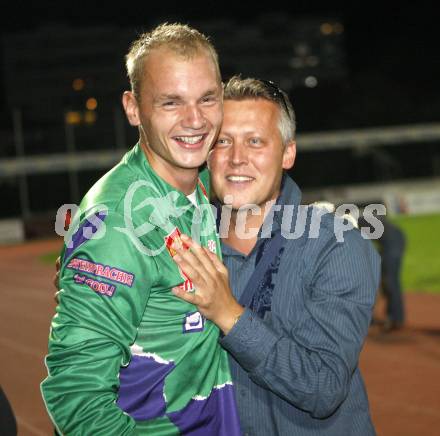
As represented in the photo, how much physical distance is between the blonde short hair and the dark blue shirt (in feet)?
2.09

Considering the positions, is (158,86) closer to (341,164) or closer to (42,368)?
(42,368)

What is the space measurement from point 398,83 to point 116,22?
93.5ft

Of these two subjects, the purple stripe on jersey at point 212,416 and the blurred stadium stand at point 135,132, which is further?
the blurred stadium stand at point 135,132

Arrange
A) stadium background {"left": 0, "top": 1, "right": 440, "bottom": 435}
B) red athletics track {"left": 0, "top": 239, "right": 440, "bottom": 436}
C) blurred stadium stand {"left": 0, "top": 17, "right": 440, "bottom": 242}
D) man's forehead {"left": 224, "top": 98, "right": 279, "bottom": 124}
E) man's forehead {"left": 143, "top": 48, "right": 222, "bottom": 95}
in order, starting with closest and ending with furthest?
man's forehead {"left": 143, "top": 48, "right": 222, "bottom": 95}, man's forehead {"left": 224, "top": 98, "right": 279, "bottom": 124}, red athletics track {"left": 0, "top": 239, "right": 440, "bottom": 436}, stadium background {"left": 0, "top": 1, "right": 440, "bottom": 435}, blurred stadium stand {"left": 0, "top": 17, "right": 440, "bottom": 242}

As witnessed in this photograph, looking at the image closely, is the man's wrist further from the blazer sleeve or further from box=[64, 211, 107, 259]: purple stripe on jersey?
box=[64, 211, 107, 259]: purple stripe on jersey

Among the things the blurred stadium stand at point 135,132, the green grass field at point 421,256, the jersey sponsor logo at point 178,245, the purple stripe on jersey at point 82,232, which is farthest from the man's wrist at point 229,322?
the blurred stadium stand at point 135,132

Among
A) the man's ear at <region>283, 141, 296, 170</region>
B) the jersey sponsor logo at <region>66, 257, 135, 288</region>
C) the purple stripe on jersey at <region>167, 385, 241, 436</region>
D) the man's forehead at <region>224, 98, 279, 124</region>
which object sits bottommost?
the purple stripe on jersey at <region>167, 385, 241, 436</region>

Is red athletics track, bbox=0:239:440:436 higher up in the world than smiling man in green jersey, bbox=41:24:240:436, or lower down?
lower down

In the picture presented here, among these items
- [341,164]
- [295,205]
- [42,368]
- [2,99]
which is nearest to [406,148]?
[341,164]

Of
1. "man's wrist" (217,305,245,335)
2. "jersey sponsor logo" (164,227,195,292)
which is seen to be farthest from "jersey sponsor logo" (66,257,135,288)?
"man's wrist" (217,305,245,335)

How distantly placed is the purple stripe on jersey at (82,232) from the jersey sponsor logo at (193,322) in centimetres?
38

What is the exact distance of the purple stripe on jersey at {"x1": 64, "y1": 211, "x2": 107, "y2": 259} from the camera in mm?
1987

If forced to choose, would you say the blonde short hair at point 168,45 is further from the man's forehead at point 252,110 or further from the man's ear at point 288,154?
the man's ear at point 288,154

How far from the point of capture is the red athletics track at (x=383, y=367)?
20.7ft
